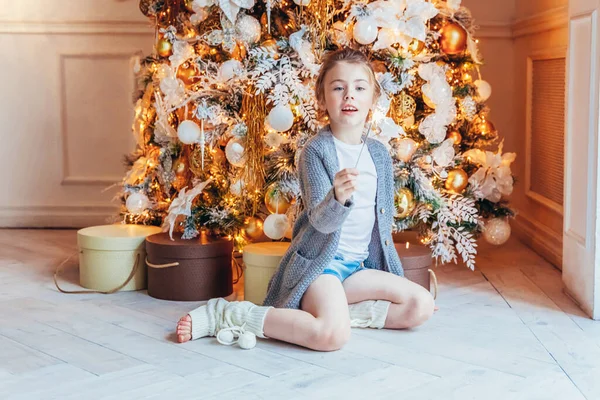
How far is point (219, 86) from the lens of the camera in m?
2.56

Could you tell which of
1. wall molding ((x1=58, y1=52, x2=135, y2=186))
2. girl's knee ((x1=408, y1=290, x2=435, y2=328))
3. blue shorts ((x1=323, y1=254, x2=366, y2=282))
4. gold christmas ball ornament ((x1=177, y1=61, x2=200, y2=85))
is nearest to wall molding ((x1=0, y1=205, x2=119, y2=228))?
wall molding ((x1=58, y1=52, x2=135, y2=186))

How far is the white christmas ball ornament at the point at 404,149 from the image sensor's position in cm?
254

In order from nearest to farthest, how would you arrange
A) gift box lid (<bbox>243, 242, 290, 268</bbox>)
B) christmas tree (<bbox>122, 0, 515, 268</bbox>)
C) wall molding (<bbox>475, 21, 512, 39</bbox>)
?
gift box lid (<bbox>243, 242, 290, 268</bbox>)
christmas tree (<bbox>122, 0, 515, 268</bbox>)
wall molding (<bbox>475, 21, 512, 39</bbox>)

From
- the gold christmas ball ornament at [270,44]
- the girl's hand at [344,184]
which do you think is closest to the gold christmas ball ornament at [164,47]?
the gold christmas ball ornament at [270,44]

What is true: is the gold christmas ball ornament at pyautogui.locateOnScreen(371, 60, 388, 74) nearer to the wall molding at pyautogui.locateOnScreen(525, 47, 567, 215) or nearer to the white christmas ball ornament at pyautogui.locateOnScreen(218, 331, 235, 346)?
the wall molding at pyautogui.locateOnScreen(525, 47, 567, 215)

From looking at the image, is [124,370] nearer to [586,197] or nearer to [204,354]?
[204,354]

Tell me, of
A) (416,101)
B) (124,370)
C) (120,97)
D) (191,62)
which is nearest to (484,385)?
(124,370)

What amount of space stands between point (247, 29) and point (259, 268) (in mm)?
690

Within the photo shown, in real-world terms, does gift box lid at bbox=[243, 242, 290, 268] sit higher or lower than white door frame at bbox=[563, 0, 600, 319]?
lower

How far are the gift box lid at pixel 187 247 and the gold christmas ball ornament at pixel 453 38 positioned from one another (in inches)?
35.0

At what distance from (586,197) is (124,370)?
1270mm

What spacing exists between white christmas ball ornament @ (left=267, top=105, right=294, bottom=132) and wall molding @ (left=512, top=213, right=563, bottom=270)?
1.08 metres

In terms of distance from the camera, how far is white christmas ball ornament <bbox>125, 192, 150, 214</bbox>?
2.77 metres

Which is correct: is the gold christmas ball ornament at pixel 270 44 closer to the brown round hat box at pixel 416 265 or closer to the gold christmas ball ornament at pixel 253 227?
the gold christmas ball ornament at pixel 253 227
